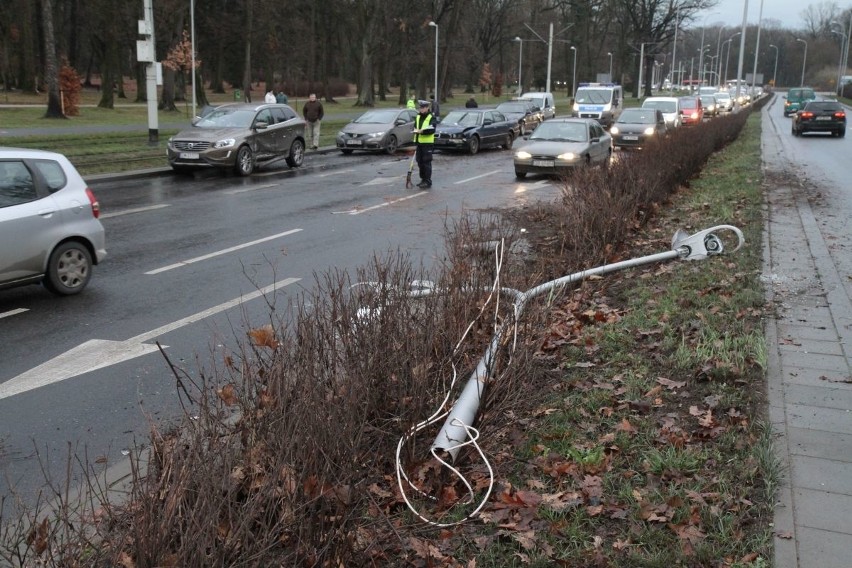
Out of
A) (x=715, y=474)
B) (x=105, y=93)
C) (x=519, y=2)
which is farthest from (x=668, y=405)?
(x=519, y=2)

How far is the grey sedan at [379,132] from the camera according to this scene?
2766 centimetres

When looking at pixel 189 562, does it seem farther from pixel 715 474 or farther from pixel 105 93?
pixel 105 93

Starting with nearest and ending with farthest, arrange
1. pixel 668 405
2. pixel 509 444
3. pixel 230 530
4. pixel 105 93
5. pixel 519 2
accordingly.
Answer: pixel 230 530
pixel 509 444
pixel 668 405
pixel 105 93
pixel 519 2

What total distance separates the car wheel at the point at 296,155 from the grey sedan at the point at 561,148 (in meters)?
6.44

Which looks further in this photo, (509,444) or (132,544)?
(509,444)

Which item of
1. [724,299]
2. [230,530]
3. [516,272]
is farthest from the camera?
[724,299]

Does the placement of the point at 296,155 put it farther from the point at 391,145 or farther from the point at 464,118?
the point at 464,118

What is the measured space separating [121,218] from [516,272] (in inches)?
387

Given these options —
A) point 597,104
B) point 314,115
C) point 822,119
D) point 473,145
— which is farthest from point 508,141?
point 822,119

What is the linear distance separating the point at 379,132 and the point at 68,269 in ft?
66.2

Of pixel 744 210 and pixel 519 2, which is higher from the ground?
pixel 519 2

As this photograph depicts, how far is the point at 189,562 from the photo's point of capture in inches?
101

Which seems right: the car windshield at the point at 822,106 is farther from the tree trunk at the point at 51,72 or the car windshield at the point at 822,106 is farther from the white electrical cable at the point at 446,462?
the white electrical cable at the point at 446,462

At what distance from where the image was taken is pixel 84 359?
6570 mm
